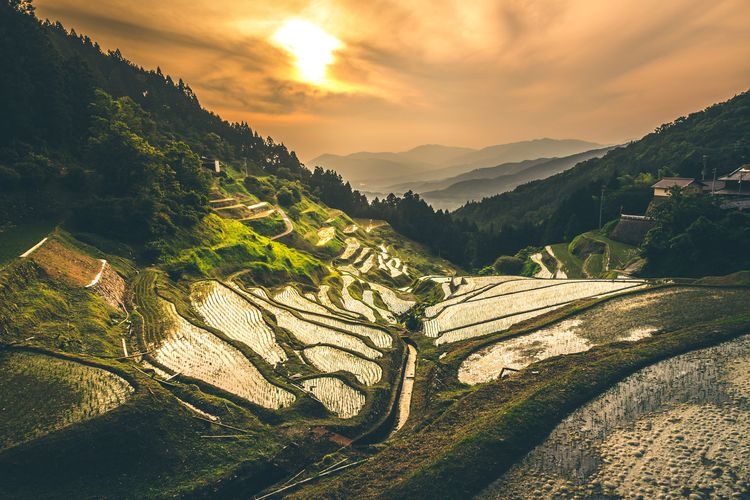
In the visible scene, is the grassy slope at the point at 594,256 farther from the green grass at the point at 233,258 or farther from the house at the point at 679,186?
the green grass at the point at 233,258

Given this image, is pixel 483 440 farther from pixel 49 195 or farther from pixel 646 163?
pixel 646 163

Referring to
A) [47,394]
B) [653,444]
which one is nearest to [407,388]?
[653,444]

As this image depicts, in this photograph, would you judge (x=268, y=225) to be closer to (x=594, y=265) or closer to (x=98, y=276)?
(x=98, y=276)

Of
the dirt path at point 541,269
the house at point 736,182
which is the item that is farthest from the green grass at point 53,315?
the house at point 736,182

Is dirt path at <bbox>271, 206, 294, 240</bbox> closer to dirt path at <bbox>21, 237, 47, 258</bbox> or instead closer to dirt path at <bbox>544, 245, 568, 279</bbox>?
dirt path at <bbox>21, 237, 47, 258</bbox>

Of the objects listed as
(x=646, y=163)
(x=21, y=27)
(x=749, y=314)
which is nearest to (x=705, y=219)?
(x=749, y=314)

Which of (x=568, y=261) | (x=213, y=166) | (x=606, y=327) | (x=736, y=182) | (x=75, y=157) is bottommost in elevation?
(x=606, y=327)
